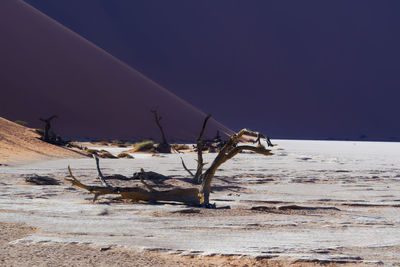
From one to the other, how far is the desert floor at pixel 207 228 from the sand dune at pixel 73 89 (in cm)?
2639

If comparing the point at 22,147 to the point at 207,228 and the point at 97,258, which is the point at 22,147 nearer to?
the point at 207,228

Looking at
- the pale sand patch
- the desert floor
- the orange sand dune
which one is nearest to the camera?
the pale sand patch

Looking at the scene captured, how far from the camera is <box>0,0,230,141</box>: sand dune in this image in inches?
1427

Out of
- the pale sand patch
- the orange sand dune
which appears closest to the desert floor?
the pale sand patch

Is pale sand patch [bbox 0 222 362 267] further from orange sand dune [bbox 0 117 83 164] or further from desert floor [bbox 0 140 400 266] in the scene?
orange sand dune [bbox 0 117 83 164]

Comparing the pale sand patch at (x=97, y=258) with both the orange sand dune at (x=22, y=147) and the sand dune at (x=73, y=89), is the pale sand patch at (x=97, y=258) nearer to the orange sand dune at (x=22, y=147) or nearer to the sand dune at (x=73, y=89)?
the orange sand dune at (x=22, y=147)

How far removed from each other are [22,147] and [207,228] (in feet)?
43.7

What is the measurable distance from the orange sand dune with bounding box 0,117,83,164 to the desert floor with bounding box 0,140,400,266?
6.55 metres

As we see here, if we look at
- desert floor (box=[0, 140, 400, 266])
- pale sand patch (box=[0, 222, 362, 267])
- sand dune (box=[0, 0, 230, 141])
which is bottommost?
pale sand patch (box=[0, 222, 362, 267])

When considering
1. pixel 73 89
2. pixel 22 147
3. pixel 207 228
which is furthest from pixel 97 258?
pixel 73 89

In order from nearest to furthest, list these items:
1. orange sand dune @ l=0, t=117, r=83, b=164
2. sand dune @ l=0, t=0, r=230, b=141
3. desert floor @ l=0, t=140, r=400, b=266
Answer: desert floor @ l=0, t=140, r=400, b=266 < orange sand dune @ l=0, t=117, r=83, b=164 < sand dune @ l=0, t=0, r=230, b=141

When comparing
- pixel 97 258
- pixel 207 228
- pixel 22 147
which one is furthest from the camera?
pixel 22 147

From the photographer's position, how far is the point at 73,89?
3944 cm

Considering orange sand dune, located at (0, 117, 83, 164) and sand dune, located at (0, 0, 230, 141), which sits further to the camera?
sand dune, located at (0, 0, 230, 141)
